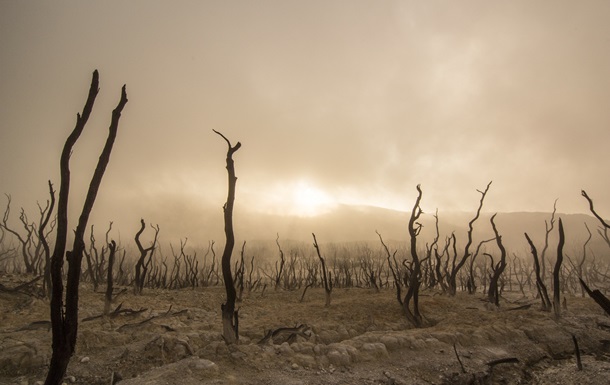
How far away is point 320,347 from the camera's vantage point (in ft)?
21.2

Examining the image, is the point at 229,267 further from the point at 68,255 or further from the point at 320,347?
the point at 68,255

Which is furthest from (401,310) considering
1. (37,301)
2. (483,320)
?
(37,301)

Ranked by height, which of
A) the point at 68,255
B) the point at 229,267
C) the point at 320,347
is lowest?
the point at 320,347

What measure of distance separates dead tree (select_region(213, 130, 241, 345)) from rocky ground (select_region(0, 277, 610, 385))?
28 cm

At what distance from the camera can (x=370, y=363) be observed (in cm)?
624

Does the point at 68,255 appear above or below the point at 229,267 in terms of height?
above

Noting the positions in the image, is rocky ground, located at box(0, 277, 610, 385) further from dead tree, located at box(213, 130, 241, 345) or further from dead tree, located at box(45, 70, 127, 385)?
dead tree, located at box(45, 70, 127, 385)

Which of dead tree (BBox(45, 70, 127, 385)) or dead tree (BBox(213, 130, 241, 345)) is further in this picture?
dead tree (BBox(213, 130, 241, 345))

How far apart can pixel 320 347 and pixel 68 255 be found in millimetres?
5004

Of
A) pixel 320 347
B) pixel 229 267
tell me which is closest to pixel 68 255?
pixel 229 267

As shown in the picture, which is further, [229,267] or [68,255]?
[229,267]

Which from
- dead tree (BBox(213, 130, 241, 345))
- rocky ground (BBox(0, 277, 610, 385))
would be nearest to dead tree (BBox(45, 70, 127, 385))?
rocky ground (BBox(0, 277, 610, 385))

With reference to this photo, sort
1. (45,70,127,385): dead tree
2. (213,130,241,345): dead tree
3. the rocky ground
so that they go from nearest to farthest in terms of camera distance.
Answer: (45,70,127,385): dead tree
the rocky ground
(213,130,241,345): dead tree

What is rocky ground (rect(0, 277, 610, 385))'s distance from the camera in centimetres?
560
